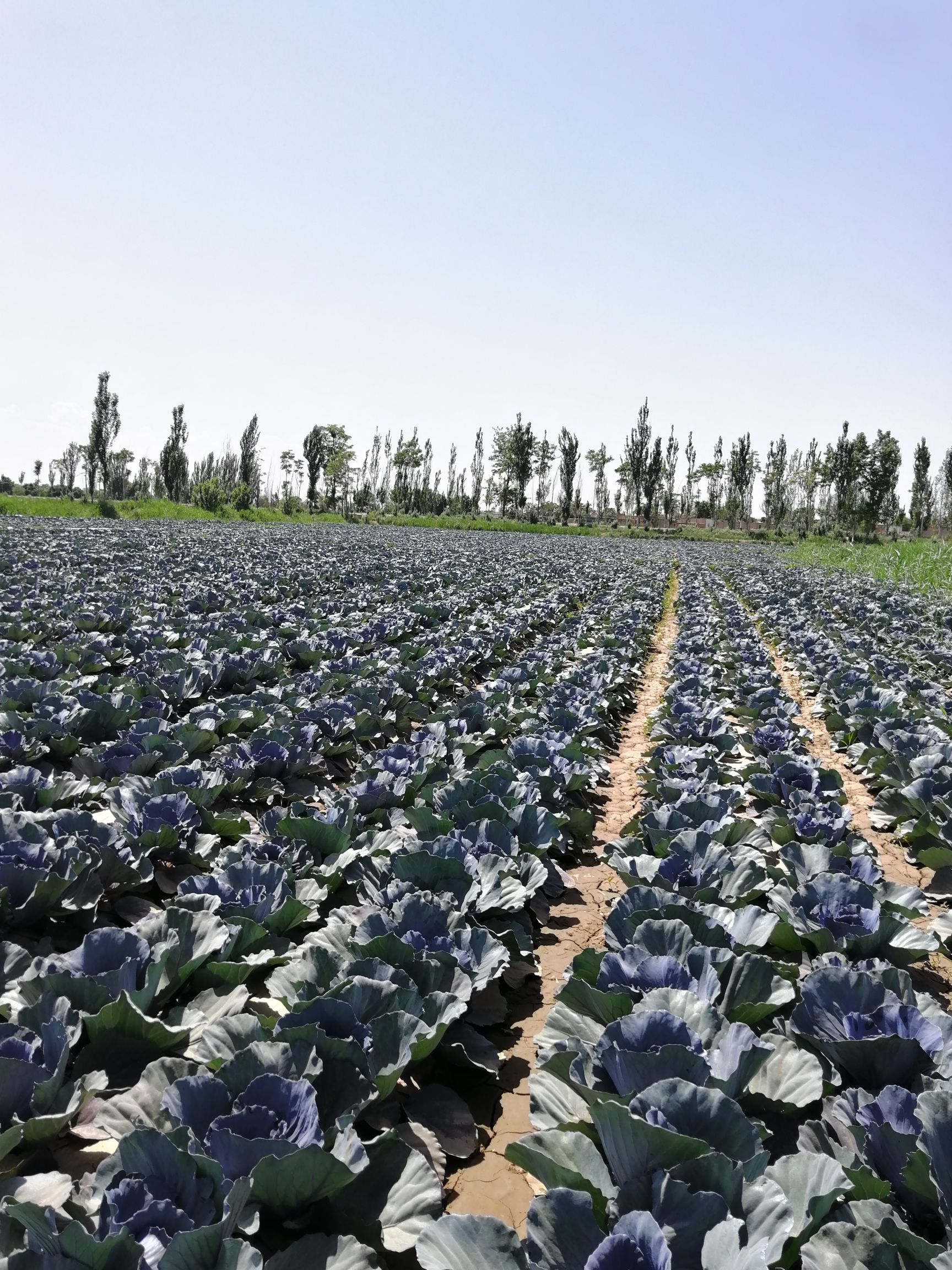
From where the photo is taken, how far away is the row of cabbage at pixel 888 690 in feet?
15.2

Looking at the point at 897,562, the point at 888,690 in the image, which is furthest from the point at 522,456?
the point at 888,690

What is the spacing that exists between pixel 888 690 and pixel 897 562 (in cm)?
2157

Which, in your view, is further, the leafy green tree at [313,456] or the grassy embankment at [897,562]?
the leafy green tree at [313,456]

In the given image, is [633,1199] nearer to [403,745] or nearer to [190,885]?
[190,885]

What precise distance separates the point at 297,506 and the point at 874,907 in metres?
65.9

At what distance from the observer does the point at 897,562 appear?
26.7m

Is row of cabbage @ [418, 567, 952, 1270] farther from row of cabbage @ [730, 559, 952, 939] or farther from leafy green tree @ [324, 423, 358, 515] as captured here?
leafy green tree @ [324, 423, 358, 515]

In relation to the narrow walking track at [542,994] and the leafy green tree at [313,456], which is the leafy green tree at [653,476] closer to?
the leafy green tree at [313,456]

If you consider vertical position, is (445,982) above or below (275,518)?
below

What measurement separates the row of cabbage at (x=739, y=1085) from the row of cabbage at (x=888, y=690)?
40.8 inches

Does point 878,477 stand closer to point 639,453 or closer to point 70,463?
point 639,453

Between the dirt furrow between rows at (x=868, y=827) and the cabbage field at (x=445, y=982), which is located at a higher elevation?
the cabbage field at (x=445, y=982)

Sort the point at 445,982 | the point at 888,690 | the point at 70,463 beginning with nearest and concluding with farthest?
the point at 445,982 < the point at 888,690 < the point at 70,463

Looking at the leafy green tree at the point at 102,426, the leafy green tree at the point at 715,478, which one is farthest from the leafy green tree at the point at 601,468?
the leafy green tree at the point at 102,426
